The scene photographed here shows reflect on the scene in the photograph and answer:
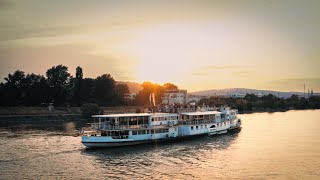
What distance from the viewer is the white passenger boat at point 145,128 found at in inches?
2352

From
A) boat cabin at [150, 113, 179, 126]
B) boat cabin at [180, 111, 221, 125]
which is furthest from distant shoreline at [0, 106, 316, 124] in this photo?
boat cabin at [150, 113, 179, 126]

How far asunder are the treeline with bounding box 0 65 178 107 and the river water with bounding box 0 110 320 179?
74879 millimetres

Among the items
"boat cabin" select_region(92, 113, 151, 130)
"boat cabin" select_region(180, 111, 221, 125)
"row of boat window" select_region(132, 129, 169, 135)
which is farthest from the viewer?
"boat cabin" select_region(180, 111, 221, 125)

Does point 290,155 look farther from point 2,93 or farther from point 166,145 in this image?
point 2,93

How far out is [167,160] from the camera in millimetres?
50062

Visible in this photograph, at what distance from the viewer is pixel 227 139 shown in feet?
242

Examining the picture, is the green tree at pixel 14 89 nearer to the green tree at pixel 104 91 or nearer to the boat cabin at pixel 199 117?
the green tree at pixel 104 91

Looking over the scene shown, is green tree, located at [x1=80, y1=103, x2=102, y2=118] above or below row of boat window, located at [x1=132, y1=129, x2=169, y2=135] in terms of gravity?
above

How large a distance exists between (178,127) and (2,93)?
9120 cm

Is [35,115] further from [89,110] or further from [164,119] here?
[164,119]

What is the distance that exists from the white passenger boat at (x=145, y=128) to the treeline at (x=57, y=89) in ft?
268

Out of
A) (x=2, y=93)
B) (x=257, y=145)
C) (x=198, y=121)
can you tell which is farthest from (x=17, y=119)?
(x=257, y=145)

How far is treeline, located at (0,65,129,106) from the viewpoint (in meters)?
142

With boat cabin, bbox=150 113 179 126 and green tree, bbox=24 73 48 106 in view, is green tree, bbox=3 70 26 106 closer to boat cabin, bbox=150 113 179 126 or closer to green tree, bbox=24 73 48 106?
green tree, bbox=24 73 48 106
